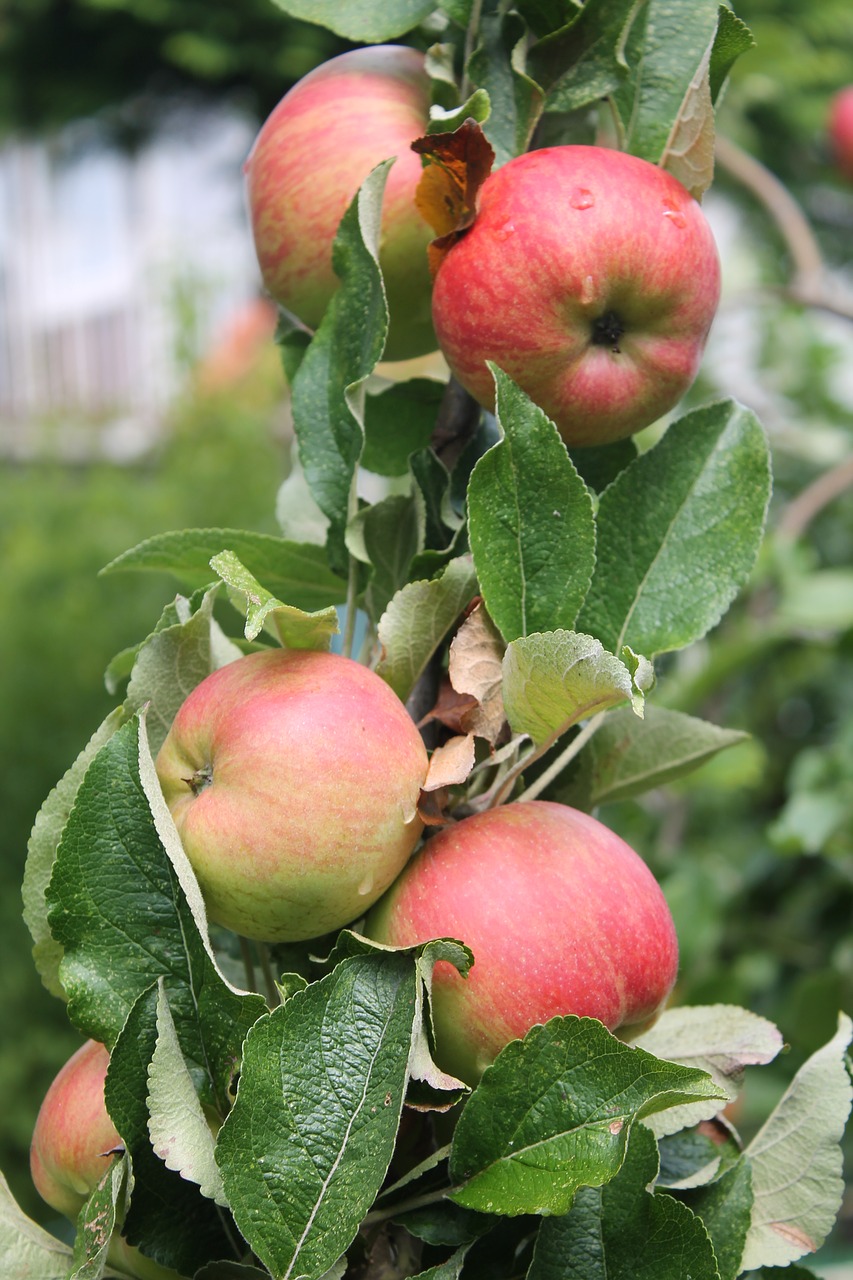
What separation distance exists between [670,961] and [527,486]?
0.16 meters

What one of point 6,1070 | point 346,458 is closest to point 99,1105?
point 346,458

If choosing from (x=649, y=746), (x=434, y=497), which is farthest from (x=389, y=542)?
(x=649, y=746)

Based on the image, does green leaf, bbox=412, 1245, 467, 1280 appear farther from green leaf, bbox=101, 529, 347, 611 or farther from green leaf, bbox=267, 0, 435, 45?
green leaf, bbox=267, 0, 435, 45

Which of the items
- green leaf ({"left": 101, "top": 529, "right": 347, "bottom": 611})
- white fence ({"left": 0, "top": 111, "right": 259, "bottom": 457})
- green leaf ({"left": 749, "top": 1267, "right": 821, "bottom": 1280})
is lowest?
white fence ({"left": 0, "top": 111, "right": 259, "bottom": 457})

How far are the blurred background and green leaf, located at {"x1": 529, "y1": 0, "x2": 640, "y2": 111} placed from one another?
0.08 metres

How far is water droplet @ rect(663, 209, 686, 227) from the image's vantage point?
0.41 meters

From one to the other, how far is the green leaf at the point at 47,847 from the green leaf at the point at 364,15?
0.88 ft

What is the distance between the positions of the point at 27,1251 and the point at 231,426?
7.70 ft

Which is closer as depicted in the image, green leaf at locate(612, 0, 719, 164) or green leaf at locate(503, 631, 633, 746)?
green leaf at locate(503, 631, 633, 746)

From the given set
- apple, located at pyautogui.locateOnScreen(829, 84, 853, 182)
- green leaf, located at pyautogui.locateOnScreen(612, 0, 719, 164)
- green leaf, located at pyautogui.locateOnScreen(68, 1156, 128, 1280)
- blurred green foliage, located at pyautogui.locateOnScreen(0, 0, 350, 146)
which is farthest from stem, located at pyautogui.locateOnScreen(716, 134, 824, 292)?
blurred green foliage, located at pyautogui.locateOnScreen(0, 0, 350, 146)

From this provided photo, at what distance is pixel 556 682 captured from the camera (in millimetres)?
362

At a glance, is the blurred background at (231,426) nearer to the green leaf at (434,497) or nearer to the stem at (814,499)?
the stem at (814,499)

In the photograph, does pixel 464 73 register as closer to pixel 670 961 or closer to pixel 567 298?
pixel 567 298

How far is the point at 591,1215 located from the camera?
0.36 metres
